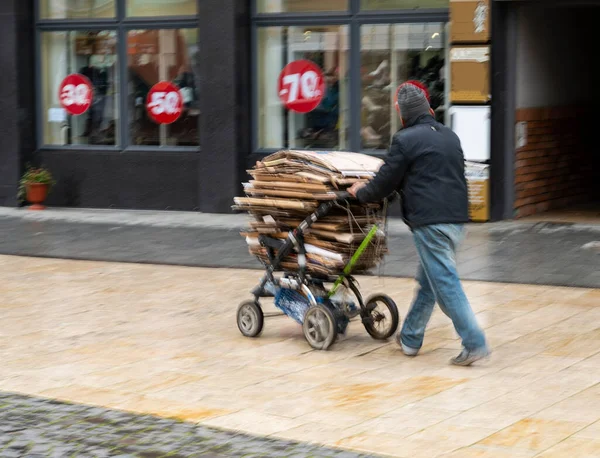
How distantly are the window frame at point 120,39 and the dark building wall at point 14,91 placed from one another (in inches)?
6.2

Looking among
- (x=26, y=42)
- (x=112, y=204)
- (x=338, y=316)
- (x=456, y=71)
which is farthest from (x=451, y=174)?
(x=26, y=42)

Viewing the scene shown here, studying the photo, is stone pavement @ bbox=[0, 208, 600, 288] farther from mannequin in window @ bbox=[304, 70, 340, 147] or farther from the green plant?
mannequin in window @ bbox=[304, 70, 340, 147]

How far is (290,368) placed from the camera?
7715 millimetres

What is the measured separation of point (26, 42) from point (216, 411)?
12.6 m

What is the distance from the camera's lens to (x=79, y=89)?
58.9 feet

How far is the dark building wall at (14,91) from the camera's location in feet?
58.5

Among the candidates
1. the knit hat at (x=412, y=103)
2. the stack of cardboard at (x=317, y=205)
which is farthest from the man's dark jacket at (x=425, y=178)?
the stack of cardboard at (x=317, y=205)

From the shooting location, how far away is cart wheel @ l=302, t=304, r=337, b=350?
8130mm

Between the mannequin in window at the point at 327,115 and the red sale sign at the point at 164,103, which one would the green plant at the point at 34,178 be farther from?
the mannequin in window at the point at 327,115

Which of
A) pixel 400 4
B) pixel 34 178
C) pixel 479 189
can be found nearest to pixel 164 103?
pixel 34 178

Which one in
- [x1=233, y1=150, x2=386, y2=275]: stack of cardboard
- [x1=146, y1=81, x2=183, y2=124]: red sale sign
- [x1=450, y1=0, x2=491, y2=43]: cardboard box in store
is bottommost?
[x1=233, y1=150, x2=386, y2=275]: stack of cardboard

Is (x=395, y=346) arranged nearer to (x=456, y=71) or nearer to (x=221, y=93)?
(x=456, y=71)

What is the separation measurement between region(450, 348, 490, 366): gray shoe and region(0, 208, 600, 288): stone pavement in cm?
313

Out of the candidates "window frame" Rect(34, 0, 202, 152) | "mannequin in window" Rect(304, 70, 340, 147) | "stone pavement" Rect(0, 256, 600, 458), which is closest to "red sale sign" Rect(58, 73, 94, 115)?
"window frame" Rect(34, 0, 202, 152)
